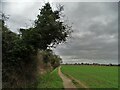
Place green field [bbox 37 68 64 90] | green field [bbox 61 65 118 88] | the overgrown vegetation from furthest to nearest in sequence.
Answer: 1. green field [bbox 61 65 118 88]
2. green field [bbox 37 68 64 90]
3. the overgrown vegetation

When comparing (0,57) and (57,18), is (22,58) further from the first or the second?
(57,18)

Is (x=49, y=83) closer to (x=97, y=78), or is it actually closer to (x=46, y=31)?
(x=46, y=31)

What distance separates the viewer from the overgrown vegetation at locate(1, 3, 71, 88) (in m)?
20.5

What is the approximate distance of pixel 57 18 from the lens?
29.7 m

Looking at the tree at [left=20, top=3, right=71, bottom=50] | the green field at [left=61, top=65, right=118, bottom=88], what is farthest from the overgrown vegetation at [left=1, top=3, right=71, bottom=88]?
the green field at [left=61, top=65, right=118, bottom=88]

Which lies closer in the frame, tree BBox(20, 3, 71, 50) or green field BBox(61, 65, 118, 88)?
tree BBox(20, 3, 71, 50)

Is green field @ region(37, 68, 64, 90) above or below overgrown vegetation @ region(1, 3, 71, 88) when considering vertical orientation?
below

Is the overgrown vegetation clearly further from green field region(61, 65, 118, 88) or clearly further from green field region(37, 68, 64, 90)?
green field region(61, 65, 118, 88)

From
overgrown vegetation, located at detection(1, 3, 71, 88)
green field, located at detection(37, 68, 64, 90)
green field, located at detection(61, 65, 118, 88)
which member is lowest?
green field, located at detection(61, 65, 118, 88)

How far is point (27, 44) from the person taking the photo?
79.6ft

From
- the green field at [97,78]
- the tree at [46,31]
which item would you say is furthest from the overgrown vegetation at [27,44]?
the green field at [97,78]

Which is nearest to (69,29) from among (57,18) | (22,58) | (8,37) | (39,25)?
(57,18)

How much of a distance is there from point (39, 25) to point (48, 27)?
38.0 inches

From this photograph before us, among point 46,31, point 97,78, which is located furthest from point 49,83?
point 97,78
